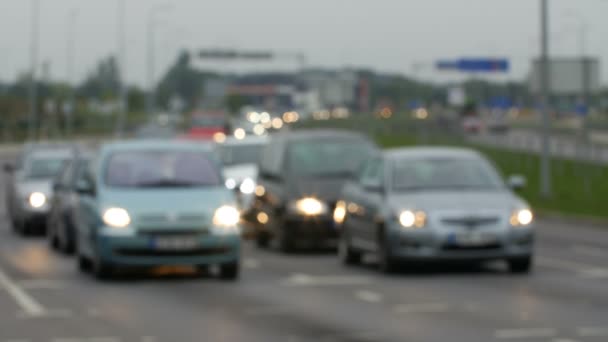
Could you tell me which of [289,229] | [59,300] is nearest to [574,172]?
[289,229]

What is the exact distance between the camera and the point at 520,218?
19281 mm

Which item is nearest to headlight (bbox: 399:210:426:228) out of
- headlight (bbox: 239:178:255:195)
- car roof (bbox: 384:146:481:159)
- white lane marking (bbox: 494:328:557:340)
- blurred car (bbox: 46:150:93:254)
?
car roof (bbox: 384:146:481:159)

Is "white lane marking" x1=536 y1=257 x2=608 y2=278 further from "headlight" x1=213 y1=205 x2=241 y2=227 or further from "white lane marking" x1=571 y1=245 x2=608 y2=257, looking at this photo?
"headlight" x1=213 y1=205 x2=241 y2=227

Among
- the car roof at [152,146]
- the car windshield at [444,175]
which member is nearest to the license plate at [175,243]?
the car roof at [152,146]

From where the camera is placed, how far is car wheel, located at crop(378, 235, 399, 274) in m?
19.5

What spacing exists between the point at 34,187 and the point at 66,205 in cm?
666

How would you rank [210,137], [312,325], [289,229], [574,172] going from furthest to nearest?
[210,137] < [574,172] < [289,229] < [312,325]

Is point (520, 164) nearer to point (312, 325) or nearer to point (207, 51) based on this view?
point (312, 325)

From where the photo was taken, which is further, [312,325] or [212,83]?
[212,83]

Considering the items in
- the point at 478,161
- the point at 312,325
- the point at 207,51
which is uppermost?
the point at 207,51

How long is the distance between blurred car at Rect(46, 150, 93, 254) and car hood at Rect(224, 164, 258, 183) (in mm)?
5749

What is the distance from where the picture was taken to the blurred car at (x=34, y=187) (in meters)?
29.5

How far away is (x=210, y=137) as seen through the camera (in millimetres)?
67938

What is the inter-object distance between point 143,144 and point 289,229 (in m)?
4.16
